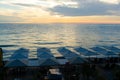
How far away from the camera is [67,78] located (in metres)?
21.1

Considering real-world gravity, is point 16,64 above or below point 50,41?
above

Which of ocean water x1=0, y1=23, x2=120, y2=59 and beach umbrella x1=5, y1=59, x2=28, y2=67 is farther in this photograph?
ocean water x1=0, y1=23, x2=120, y2=59

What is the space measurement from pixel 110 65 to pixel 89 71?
6.90 metres

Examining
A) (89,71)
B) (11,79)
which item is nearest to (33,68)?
(11,79)

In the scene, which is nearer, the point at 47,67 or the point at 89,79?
the point at 89,79

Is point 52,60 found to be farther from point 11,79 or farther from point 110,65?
point 110,65

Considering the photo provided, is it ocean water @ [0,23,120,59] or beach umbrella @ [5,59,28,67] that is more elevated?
beach umbrella @ [5,59,28,67]

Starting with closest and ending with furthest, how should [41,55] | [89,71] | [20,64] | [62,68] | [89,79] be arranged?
[89,71] → [89,79] → [20,64] → [62,68] → [41,55]

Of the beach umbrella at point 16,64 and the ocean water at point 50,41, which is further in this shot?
the ocean water at point 50,41

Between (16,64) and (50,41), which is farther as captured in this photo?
(50,41)

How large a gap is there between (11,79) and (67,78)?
499cm

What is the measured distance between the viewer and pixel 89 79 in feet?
70.1

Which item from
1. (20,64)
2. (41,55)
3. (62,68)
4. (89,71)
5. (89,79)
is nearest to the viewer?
(89,71)

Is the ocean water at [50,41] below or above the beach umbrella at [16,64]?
below
